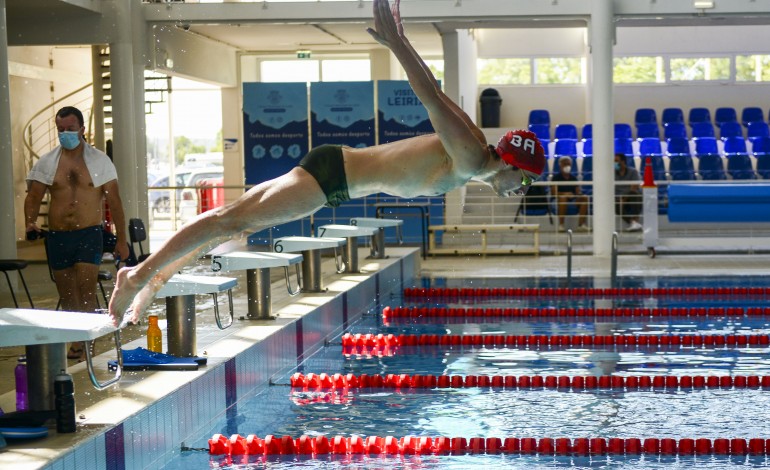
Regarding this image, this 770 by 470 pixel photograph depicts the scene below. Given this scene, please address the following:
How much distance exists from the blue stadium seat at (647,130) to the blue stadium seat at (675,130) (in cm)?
19

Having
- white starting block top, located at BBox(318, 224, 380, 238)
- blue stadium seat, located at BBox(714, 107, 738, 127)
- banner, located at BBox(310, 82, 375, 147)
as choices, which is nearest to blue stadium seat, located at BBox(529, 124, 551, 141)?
blue stadium seat, located at BBox(714, 107, 738, 127)

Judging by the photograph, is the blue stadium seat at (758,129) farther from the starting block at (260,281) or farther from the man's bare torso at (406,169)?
the man's bare torso at (406,169)

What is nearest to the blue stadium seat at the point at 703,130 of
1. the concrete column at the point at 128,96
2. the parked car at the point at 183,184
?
the concrete column at the point at 128,96

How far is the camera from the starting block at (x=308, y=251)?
29.0 ft

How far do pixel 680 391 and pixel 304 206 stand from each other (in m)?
2.93

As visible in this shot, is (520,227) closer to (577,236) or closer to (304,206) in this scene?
(577,236)

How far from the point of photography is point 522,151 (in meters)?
4.73

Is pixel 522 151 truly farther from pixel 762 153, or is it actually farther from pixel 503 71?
pixel 503 71

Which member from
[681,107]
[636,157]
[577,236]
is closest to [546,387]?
[577,236]

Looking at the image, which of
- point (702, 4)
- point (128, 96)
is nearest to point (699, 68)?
point (702, 4)

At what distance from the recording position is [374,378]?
678 centimetres

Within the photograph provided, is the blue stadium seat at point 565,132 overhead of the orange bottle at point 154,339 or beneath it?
overhead

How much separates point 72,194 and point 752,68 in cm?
1811

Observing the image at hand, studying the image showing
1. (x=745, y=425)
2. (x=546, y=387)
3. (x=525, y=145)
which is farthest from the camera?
(x=546, y=387)
